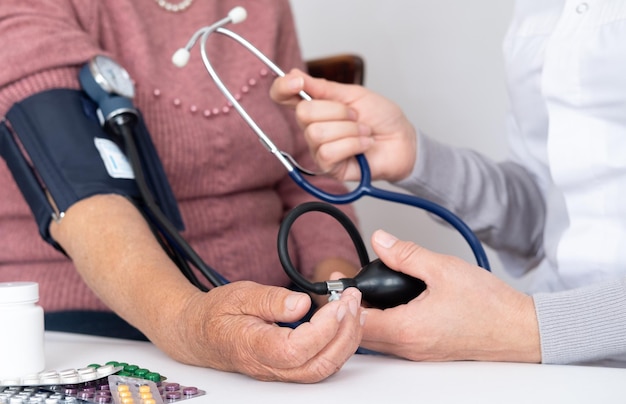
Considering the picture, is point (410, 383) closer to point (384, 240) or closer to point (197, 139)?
point (384, 240)

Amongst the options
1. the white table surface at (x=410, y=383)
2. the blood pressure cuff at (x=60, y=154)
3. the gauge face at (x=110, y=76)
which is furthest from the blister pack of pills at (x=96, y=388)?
the gauge face at (x=110, y=76)

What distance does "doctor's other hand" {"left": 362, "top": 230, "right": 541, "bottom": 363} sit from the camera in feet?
2.49

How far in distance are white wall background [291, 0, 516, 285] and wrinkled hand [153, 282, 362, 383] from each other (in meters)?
1.04

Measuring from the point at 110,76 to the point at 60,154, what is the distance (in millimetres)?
118

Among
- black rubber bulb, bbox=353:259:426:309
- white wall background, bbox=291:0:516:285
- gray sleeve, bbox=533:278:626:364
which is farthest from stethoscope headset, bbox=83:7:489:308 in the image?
white wall background, bbox=291:0:516:285

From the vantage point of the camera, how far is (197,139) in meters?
1.16

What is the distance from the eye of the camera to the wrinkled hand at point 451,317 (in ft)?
2.49

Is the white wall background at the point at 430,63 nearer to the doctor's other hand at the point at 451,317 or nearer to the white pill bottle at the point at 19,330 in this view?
the doctor's other hand at the point at 451,317

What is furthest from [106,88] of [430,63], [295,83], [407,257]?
[430,63]

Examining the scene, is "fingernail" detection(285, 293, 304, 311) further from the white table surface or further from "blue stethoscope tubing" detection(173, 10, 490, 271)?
"blue stethoscope tubing" detection(173, 10, 490, 271)

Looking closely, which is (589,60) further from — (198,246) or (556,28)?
(198,246)

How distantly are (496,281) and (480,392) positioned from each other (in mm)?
159

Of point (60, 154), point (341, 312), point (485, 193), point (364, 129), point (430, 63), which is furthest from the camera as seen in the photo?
point (430, 63)

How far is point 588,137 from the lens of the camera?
37.7 inches
